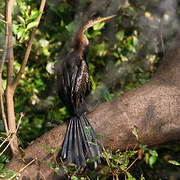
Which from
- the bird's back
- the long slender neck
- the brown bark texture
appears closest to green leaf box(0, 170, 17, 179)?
the brown bark texture

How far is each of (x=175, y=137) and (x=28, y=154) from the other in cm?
88

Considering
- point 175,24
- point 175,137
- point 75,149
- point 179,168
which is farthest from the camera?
point 175,24

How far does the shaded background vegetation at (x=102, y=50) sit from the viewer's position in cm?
240

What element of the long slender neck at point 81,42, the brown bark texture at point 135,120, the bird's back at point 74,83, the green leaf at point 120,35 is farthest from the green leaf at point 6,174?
the green leaf at point 120,35

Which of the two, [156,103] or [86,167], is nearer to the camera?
[86,167]

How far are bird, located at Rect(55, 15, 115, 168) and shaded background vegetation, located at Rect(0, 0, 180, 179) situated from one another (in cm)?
29

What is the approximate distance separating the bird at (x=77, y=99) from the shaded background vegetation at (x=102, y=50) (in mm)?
293

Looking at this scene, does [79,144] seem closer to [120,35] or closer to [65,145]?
[65,145]

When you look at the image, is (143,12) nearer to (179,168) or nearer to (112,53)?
(112,53)

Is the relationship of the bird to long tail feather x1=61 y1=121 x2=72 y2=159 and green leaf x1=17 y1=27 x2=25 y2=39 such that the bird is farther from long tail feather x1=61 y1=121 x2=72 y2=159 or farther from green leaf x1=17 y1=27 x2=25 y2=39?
green leaf x1=17 y1=27 x2=25 y2=39

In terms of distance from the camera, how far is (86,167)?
152 cm

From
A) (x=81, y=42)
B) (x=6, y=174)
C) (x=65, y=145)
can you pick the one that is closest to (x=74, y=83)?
(x=81, y=42)

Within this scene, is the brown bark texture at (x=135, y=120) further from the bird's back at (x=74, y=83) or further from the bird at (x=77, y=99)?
the bird's back at (x=74, y=83)

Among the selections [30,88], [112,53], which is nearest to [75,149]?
[30,88]
